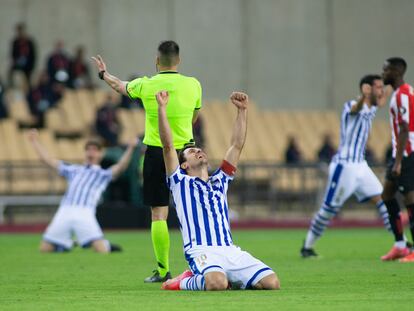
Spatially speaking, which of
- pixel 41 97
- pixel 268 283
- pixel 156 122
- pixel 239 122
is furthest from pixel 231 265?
pixel 41 97

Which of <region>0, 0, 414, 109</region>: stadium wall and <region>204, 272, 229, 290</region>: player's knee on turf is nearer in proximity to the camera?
<region>204, 272, 229, 290</region>: player's knee on turf

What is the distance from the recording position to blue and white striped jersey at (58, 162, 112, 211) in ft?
56.3

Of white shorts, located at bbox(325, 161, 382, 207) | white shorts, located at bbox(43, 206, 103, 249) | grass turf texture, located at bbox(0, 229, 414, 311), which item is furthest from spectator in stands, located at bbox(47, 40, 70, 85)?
white shorts, located at bbox(325, 161, 382, 207)

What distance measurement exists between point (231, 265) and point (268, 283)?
13.2 inches

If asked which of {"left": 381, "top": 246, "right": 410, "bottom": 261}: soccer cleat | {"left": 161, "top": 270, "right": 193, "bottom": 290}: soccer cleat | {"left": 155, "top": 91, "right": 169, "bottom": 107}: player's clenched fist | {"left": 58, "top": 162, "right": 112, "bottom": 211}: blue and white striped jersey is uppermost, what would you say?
{"left": 155, "top": 91, "right": 169, "bottom": 107}: player's clenched fist

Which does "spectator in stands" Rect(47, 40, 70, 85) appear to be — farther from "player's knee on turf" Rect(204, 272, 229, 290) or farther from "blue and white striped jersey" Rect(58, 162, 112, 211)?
"player's knee on turf" Rect(204, 272, 229, 290)

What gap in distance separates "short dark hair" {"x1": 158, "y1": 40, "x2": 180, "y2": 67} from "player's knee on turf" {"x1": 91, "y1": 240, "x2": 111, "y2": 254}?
20.0ft

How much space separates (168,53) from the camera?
1104cm

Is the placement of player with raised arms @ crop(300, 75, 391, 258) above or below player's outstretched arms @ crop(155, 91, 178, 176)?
below

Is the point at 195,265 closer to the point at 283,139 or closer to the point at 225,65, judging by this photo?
A: the point at 283,139

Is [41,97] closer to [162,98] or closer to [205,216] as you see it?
[162,98]

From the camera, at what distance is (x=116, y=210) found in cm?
2397

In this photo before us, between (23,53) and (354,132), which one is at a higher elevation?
(23,53)

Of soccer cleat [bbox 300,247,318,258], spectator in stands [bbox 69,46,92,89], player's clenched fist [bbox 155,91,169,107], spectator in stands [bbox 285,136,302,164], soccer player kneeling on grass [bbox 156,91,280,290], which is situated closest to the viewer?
soccer player kneeling on grass [bbox 156,91,280,290]
